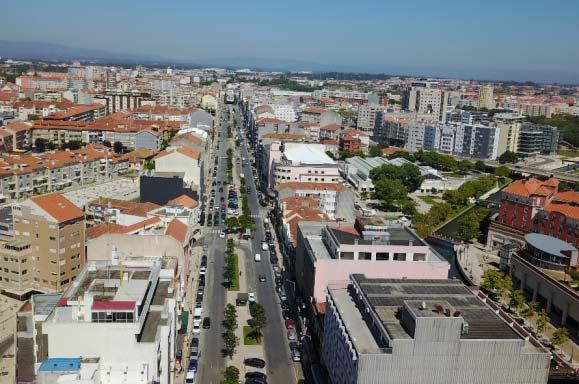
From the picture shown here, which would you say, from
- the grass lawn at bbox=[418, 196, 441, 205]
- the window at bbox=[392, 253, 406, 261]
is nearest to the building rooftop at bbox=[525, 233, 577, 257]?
the window at bbox=[392, 253, 406, 261]

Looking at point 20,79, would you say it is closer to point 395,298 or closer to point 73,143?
point 73,143

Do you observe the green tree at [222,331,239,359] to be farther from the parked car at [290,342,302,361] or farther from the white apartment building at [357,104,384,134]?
the white apartment building at [357,104,384,134]

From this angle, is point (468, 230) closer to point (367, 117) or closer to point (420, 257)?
point (420, 257)

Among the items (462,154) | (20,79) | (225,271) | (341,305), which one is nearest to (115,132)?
(225,271)

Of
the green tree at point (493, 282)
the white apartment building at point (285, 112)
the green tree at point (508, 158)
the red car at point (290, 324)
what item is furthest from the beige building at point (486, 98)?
the red car at point (290, 324)

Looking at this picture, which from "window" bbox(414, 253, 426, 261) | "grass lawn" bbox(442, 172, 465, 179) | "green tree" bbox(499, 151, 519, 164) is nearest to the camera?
"window" bbox(414, 253, 426, 261)

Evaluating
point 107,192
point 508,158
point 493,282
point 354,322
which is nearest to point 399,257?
point 354,322
